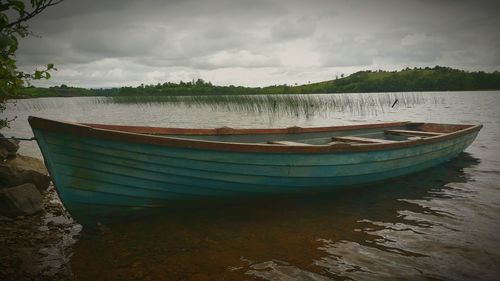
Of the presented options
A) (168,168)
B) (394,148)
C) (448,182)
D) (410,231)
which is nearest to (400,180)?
(448,182)

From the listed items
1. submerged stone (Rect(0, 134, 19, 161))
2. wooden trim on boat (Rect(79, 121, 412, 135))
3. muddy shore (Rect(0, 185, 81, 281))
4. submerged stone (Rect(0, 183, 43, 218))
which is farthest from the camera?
submerged stone (Rect(0, 134, 19, 161))

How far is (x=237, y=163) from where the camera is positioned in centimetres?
475

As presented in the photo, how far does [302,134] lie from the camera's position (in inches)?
298

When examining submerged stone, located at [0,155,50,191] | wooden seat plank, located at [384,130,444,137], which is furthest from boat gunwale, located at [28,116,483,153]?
submerged stone, located at [0,155,50,191]

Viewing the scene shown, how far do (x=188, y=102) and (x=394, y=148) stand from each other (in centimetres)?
2298

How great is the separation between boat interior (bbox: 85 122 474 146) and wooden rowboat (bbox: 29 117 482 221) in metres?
0.03

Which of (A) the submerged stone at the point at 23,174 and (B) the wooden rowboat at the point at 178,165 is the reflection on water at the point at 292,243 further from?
(A) the submerged stone at the point at 23,174

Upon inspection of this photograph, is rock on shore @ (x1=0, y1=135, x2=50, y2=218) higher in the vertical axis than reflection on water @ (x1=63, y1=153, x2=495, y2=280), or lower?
higher

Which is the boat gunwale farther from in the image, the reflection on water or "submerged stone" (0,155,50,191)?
"submerged stone" (0,155,50,191)

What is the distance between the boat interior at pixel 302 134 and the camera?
228 inches

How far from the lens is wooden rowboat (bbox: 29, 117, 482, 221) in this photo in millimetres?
4004

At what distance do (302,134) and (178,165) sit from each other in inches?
150

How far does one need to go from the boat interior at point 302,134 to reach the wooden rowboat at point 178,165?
3 centimetres

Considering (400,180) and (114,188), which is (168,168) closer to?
(114,188)
